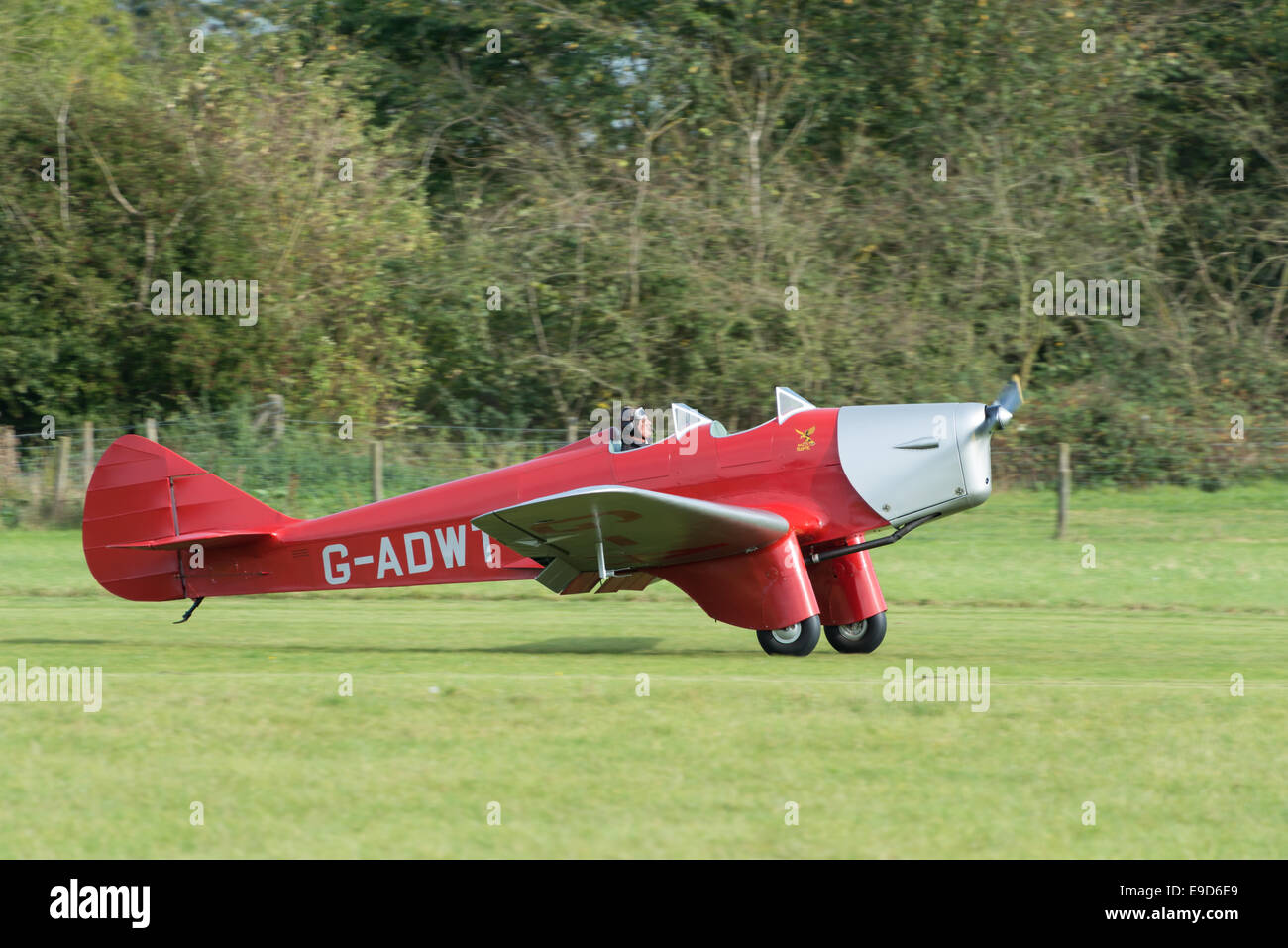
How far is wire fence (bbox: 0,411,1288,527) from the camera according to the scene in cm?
2041

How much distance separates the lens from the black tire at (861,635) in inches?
432

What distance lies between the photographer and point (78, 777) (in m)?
6.76

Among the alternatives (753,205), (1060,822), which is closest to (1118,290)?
(753,205)

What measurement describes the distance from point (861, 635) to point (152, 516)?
6036mm

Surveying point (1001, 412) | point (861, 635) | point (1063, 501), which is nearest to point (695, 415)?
point (861, 635)

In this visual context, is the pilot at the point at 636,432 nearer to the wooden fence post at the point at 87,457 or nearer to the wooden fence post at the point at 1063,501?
the wooden fence post at the point at 1063,501

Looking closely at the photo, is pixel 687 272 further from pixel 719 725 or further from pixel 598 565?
pixel 719 725

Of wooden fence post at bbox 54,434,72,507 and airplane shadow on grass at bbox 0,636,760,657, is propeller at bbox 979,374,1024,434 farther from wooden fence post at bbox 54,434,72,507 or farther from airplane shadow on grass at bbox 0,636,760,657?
wooden fence post at bbox 54,434,72,507

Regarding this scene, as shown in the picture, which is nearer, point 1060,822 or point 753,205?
point 1060,822

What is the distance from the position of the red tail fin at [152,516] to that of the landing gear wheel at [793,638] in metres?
4.28

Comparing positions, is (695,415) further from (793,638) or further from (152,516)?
→ (152,516)

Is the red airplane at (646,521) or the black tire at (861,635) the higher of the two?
the red airplane at (646,521)

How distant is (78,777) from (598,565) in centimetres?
468

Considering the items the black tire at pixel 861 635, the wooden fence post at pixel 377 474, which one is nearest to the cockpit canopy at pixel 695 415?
the black tire at pixel 861 635
